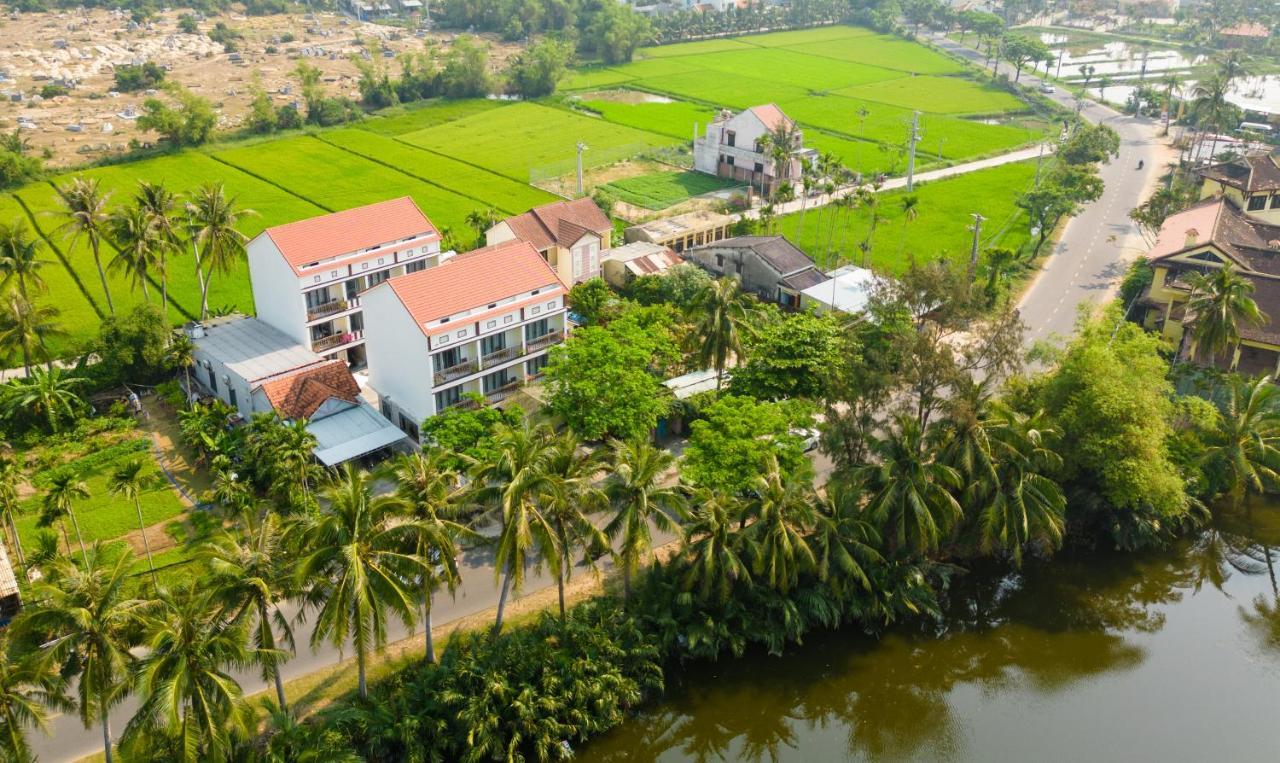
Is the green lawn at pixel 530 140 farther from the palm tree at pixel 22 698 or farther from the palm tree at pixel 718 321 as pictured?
the palm tree at pixel 22 698

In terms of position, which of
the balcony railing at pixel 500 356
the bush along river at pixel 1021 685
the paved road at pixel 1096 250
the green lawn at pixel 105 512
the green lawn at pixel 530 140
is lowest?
the bush along river at pixel 1021 685

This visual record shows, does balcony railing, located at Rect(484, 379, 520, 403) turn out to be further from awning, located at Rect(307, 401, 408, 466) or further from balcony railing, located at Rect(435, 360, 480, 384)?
awning, located at Rect(307, 401, 408, 466)

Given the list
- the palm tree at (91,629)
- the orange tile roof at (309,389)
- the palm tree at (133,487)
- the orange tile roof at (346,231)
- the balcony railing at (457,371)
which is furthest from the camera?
the orange tile roof at (346,231)

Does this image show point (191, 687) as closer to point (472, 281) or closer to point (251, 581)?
point (251, 581)

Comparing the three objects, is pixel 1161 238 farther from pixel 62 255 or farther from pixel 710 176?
pixel 62 255

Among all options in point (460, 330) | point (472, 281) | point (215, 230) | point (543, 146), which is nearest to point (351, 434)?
point (460, 330)

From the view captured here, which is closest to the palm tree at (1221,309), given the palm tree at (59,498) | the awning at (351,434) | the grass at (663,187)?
the awning at (351,434)

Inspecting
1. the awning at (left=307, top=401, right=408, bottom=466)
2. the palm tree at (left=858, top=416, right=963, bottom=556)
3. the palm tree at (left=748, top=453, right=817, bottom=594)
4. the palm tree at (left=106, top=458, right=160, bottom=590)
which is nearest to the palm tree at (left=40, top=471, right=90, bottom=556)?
the palm tree at (left=106, top=458, right=160, bottom=590)
